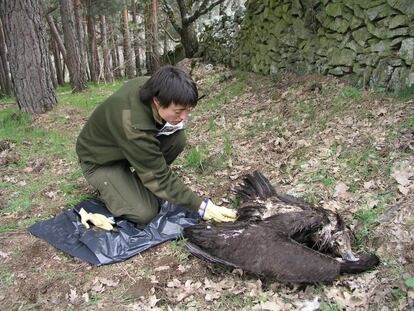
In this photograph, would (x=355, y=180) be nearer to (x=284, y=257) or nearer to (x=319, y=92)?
(x=284, y=257)

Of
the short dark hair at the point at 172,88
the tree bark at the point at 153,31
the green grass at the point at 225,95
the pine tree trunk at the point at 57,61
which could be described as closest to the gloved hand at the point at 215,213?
the short dark hair at the point at 172,88

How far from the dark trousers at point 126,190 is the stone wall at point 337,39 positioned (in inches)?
111

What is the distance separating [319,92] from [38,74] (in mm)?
5269

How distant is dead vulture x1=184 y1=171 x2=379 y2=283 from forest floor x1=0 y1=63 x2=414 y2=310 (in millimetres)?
107

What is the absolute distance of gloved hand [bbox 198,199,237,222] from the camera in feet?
10.3

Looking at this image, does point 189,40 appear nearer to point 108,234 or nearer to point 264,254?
point 108,234

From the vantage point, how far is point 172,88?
2.76 m

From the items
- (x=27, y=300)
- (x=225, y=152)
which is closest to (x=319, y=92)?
(x=225, y=152)

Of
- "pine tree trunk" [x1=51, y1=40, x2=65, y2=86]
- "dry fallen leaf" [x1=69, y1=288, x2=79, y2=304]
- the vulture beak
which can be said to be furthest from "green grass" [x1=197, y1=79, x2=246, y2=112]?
"pine tree trunk" [x1=51, y1=40, x2=65, y2=86]

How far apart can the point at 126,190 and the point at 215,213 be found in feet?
3.20

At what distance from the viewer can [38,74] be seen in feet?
24.0

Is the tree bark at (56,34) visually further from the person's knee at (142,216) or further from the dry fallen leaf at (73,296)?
the dry fallen leaf at (73,296)

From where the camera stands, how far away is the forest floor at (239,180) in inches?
102

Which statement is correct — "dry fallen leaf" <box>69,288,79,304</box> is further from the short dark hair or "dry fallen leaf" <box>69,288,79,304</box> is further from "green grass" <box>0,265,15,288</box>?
the short dark hair
